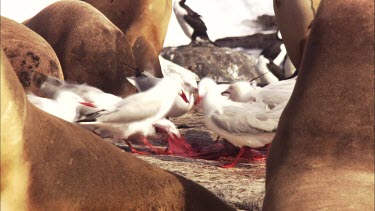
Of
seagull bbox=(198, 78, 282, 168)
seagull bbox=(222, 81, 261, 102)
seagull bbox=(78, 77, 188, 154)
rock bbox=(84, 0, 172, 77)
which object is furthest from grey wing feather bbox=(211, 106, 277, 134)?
rock bbox=(84, 0, 172, 77)

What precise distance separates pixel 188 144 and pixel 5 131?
11.4ft

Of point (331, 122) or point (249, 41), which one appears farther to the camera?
point (249, 41)

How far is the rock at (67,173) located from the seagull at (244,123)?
213 cm

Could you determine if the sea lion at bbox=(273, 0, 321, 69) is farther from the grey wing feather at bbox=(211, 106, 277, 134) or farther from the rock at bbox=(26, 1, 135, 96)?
the rock at bbox=(26, 1, 135, 96)

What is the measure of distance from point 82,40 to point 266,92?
3.90ft

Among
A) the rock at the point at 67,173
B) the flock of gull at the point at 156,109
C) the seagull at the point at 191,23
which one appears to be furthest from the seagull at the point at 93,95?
the seagull at the point at 191,23

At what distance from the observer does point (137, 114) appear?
579 centimetres

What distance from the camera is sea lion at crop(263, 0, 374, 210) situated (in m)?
2.42

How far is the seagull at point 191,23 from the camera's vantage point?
44.7 ft

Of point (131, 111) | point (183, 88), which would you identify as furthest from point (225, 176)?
point (183, 88)

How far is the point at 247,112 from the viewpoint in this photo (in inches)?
207

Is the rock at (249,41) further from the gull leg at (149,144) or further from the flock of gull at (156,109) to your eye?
the gull leg at (149,144)

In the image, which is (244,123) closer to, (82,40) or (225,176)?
(225,176)

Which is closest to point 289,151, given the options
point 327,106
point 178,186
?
point 327,106
